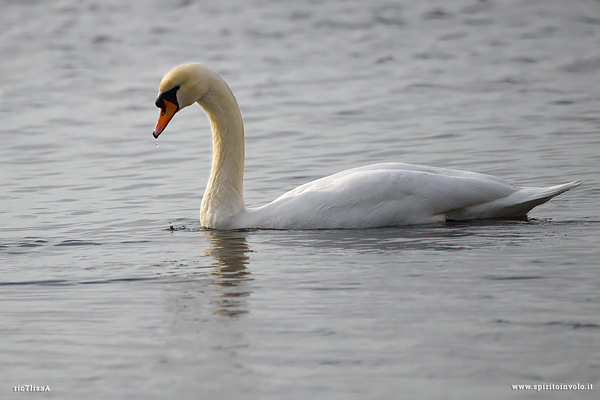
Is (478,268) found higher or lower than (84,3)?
lower

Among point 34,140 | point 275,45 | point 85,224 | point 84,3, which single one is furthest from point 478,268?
point 84,3

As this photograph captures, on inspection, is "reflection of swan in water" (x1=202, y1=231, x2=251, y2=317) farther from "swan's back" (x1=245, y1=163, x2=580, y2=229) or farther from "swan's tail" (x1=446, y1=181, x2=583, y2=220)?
"swan's tail" (x1=446, y1=181, x2=583, y2=220)

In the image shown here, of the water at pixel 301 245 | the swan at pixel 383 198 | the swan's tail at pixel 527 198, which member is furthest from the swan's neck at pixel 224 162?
the swan's tail at pixel 527 198

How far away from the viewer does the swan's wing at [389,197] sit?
7.96 metres

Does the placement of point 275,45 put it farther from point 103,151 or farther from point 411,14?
point 103,151

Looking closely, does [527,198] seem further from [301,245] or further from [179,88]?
[179,88]

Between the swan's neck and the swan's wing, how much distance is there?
2.47 feet

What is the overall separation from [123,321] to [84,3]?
92.1 ft

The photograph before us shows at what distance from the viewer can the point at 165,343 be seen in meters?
5.32

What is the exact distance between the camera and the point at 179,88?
862cm

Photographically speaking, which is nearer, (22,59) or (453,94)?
(453,94)

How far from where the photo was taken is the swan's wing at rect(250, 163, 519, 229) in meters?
7.96

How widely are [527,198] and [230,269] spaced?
2669mm

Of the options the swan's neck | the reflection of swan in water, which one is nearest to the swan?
the swan's neck
